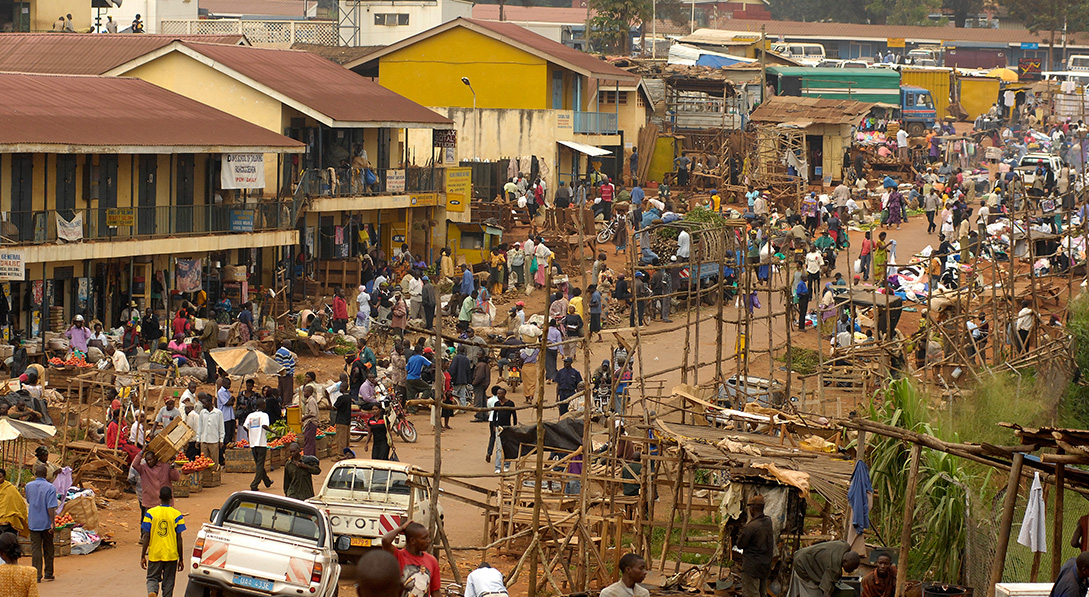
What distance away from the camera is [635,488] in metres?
18.2

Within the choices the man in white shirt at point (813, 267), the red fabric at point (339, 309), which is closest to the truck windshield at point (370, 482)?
the red fabric at point (339, 309)

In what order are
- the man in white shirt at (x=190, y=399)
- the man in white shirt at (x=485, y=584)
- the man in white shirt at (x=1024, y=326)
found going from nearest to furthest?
the man in white shirt at (x=485, y=584)
the man in white shirt at (x=190, y=399)
the man in white shirt at (x=1024, y=326)

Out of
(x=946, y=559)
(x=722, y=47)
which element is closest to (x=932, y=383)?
(x=946, y=559)

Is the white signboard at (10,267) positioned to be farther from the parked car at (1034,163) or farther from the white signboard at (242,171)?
the parked car at (1034,163)

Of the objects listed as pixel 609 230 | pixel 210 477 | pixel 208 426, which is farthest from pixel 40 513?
pixel 609 230

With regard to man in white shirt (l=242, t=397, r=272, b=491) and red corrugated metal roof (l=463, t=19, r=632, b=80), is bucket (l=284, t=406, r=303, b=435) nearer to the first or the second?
man in white shirt (l=242, t=397, r=272, b=491)

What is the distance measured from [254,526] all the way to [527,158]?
1334 inches

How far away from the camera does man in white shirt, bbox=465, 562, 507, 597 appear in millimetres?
11211

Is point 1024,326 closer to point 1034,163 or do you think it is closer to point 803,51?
point 1034,163

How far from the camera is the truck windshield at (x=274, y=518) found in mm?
13859

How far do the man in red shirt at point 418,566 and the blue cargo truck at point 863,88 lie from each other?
187 ft

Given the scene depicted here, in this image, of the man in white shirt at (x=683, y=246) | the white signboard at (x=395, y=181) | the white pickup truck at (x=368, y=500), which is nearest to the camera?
the white pickup truck at (x=368, y=500)

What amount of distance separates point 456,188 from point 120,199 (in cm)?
1188

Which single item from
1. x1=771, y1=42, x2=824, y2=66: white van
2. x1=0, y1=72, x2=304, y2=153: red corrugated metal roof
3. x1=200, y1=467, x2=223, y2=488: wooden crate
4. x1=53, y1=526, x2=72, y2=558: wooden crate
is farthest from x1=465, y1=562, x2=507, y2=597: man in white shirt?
x1=771, y1=42, x2=824, y2=66: white van
